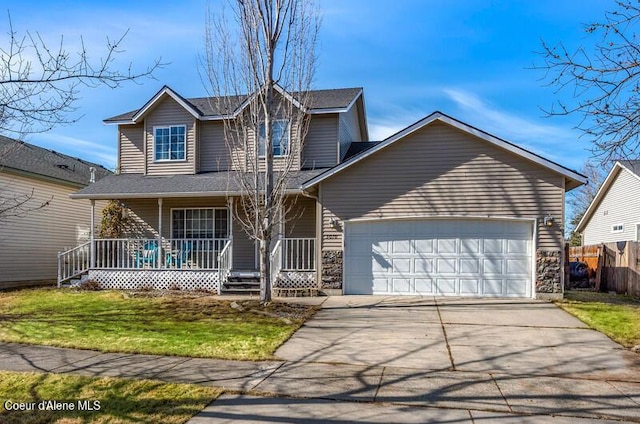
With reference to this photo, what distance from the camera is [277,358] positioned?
6789 mm

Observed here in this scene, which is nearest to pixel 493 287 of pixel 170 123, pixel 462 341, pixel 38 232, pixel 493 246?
pixel 493 246

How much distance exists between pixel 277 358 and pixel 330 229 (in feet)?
21.8

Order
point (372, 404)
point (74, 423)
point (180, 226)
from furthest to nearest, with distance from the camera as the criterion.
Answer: point (180, 226)
point (372, 404)
point (74, 423)

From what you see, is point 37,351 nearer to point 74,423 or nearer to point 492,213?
point 74,423

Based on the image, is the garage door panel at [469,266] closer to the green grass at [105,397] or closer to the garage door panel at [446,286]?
the garage door panel at [446,286]

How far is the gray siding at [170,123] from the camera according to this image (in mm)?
16562

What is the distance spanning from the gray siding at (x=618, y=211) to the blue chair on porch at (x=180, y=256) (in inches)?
705

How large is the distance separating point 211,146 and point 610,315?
12.8 meters

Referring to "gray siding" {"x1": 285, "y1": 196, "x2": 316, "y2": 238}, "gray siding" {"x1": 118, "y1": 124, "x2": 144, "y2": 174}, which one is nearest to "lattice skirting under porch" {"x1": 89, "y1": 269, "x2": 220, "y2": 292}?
"gray siding" {"x1": 285, "y1": 196, "x2": 316, "y2": 238}

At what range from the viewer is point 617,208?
71.5 ft

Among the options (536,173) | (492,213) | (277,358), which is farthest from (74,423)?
(536,173)

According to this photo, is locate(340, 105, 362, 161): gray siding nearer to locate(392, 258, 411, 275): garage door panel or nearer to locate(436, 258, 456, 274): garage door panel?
locate(392, 258, 411, 275): garage door panel

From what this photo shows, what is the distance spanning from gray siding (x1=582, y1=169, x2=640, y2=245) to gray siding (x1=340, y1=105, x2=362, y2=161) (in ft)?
39.0

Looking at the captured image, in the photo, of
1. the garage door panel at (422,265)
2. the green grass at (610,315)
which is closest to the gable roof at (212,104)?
the garage door panel at (422,265)
